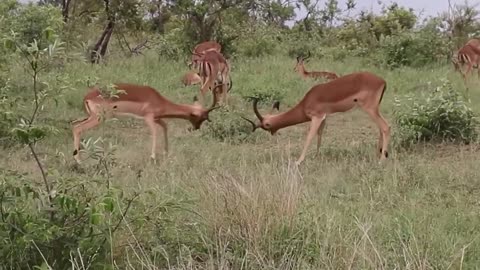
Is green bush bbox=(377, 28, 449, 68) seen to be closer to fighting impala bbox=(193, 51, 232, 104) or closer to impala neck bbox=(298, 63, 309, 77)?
impala neck bbox=(298, 63, 309, 77)

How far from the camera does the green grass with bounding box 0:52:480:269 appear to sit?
3418 millimetres

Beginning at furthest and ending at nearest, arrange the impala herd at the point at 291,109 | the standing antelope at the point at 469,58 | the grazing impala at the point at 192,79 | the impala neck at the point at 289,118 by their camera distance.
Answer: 1. the standing antelope at the point at 469,58
2. the grazing impala at the point at 192,79
3. the impala neck at the point at 289,118
4. the impala herd at the point at 291,109

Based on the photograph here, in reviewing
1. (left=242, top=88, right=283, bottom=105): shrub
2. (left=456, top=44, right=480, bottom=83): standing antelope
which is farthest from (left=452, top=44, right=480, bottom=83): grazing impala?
(left=242, top=88, right=283, bottom=105): shrub

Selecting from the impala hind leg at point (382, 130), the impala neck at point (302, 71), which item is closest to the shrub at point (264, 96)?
the impala neck at point (302, 71)

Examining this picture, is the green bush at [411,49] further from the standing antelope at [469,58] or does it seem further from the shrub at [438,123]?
the shrub at [438,123]

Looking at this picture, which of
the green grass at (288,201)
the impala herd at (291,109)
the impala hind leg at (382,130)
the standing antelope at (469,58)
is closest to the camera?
the green grass at (288,201)

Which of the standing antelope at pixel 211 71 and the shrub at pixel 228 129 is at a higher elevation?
the standing antelope at pixel 211 71

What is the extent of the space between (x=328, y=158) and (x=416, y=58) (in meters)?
8.05

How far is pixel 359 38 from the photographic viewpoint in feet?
66.2

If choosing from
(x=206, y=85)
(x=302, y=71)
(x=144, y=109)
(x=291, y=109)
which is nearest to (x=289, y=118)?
(x=291, y=109)

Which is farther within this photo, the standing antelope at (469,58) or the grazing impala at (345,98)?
the standing antelope at (469,58)

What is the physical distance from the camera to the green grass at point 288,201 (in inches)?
135

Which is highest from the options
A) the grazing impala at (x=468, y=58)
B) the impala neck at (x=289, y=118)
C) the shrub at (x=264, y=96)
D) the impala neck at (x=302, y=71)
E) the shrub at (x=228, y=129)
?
the grazing impala at (x=468, y=58)

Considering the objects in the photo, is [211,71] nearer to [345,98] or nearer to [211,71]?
[211,71]
